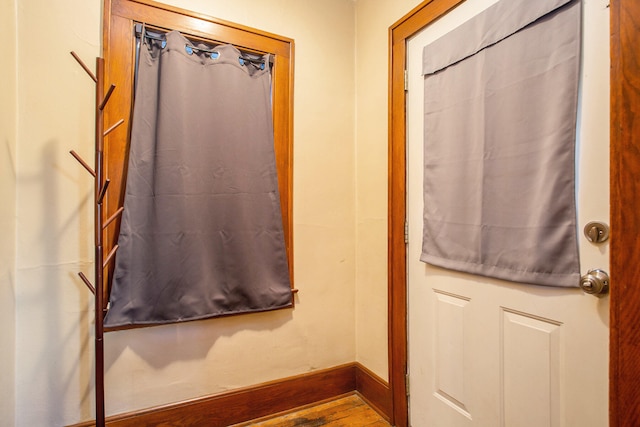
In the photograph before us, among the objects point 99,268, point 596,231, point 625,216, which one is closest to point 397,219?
point 596,231

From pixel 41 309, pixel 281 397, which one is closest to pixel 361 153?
pixel 281 397

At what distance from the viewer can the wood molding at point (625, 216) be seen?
800mm

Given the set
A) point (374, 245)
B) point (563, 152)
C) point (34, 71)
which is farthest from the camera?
point (374, 245)

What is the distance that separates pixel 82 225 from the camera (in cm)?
145

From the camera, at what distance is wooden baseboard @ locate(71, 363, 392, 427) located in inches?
61.5

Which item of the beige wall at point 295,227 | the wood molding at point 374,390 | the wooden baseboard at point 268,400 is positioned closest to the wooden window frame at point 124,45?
the beige wall at point 295,227

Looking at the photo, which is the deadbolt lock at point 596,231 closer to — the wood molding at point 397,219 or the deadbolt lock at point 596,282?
the deadbolt lock at point 596,282

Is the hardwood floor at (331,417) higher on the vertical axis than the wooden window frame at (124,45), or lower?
lower

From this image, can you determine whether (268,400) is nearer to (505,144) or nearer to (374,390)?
(374,390)

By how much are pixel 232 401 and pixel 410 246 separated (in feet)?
4.07

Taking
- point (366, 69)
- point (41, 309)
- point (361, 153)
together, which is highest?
point (366, 69)

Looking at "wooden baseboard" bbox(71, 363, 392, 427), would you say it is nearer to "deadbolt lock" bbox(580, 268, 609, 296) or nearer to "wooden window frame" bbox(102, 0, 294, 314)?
"wooden window frame" bbox(102, 0, 294, 314)

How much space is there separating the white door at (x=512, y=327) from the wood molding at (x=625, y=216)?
0.11m

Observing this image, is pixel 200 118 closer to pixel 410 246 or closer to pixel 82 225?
pixel 82 225
